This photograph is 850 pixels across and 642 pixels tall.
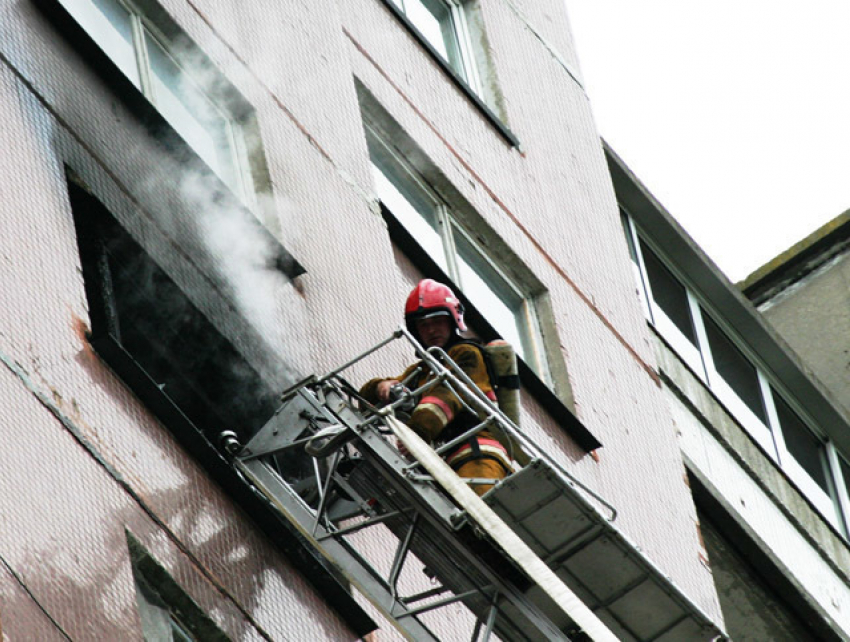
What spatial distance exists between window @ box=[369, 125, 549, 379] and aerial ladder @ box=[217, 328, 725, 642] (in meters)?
4.00

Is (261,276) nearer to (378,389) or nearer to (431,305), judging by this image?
(431,305)

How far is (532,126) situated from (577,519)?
25.9 ft

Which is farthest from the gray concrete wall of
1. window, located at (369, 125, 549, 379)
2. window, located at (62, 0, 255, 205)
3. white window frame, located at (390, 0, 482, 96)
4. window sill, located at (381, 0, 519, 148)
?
window, located at (62, 0, 255, 205)

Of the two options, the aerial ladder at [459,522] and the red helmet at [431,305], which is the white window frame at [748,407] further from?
the aerial ladder at [459,522]

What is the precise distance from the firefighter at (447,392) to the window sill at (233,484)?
895 millimetres

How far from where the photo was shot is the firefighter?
1065 cm

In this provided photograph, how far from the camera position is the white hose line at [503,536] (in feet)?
29.9

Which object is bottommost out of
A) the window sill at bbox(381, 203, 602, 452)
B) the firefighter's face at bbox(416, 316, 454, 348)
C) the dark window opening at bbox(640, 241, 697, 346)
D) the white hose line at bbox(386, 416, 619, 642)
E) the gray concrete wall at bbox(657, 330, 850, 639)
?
the white hose line at bbox(386, 416, 619, 642)

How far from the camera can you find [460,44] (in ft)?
57.7

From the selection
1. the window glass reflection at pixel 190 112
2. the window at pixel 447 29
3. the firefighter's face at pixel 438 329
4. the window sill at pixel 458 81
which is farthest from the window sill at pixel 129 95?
the window at pixel 447 29

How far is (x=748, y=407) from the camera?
21359mm

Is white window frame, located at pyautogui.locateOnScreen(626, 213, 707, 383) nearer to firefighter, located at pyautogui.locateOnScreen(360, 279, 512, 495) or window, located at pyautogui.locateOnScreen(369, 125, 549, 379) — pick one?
window, located at pyautogui.locateOnScreen(369, 125, 549, 379)

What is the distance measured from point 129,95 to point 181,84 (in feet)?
4.54

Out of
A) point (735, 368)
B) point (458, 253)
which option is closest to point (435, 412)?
point (458, 253)
